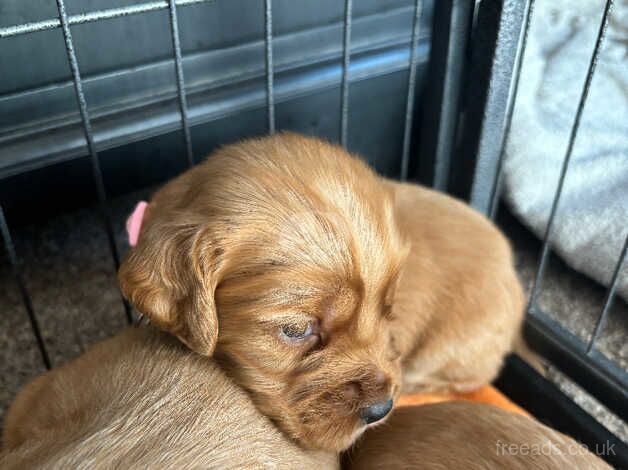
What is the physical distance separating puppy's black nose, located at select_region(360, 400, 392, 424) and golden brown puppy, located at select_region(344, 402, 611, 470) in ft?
0.46

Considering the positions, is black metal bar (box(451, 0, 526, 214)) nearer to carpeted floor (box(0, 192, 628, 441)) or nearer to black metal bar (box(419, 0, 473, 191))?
black metal bar (box(419, 0, 473, 191))

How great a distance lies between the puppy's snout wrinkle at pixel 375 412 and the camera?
4.31ft

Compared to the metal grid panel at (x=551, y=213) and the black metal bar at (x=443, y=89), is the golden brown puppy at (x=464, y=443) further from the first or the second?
the black metal bar at (x=443, y=89)

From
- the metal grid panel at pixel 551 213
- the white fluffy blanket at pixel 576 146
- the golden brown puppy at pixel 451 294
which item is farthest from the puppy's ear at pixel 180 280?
the white fluffy blanket at pixel 576 146

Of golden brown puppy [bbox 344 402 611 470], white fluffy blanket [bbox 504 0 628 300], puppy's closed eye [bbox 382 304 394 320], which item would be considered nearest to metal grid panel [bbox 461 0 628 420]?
white fluffy blanket [bbox 504 0 628 300]

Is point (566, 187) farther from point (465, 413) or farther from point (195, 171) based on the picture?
point (195, 171)

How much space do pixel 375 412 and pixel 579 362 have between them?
88 centimetres

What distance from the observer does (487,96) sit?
2.00 meters

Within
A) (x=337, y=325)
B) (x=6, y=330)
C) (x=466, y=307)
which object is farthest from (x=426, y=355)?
(x=6, y=330)

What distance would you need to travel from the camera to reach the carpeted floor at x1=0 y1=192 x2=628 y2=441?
2.11 meters

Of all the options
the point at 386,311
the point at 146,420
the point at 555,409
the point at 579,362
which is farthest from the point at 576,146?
the point at 146,420

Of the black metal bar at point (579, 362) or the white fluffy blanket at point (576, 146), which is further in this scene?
the white fluffy blanket at point (576, 146)

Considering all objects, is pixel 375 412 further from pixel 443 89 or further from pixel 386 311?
pixel 443 89

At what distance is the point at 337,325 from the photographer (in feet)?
4.18
